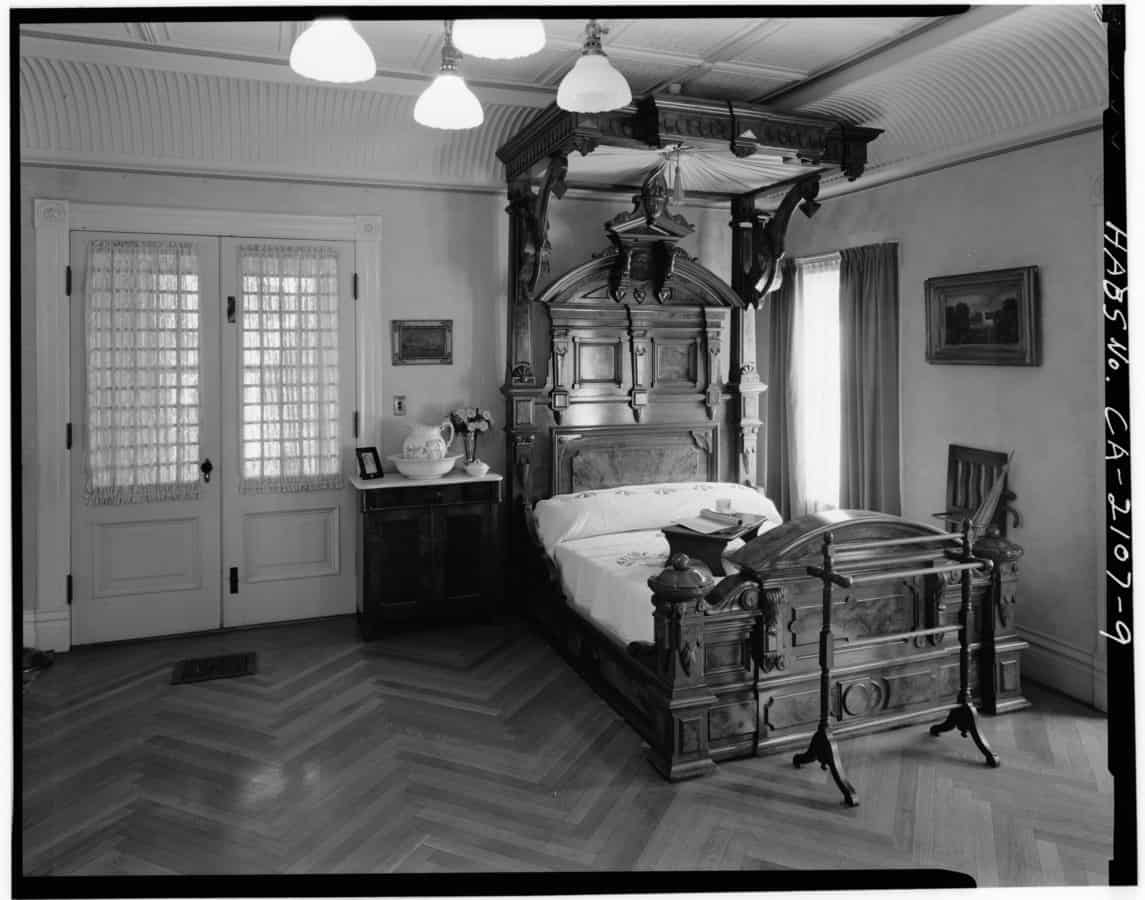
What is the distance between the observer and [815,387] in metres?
5.61

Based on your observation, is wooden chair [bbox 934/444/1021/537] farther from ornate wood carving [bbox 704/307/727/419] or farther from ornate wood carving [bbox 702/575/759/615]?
ornate wood carving [bbox 704/307/727/419]

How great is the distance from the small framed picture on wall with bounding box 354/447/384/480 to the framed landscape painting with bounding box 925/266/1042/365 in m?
3.12

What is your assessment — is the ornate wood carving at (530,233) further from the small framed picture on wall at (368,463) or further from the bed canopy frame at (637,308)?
the small framed picture on wall at (368,463)

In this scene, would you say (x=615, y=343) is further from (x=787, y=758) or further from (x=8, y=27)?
(x=8, y=27)

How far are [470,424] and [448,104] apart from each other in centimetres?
254

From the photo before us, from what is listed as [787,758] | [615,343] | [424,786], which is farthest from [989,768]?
[615,343]

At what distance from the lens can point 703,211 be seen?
5.64 metres

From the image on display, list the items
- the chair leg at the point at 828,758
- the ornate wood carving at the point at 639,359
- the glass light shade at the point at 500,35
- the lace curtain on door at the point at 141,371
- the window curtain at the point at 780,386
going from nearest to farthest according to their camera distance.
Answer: the glass light shade at the point at 500,35, the chair leg at the point at 828,758, the lace curtain on door at the point at 141,371, the ornate wood carving at the point at 639,359, the window curtain at the point at 780,386

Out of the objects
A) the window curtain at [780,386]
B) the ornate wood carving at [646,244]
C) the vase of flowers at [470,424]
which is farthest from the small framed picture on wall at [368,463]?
the window curtain at [780,386]

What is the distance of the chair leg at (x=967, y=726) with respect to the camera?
10.7 ft

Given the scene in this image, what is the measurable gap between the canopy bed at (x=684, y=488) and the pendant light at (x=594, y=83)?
1.20m

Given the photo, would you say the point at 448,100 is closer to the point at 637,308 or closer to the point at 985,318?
the point at 637,308

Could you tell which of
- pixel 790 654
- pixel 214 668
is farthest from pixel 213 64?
pixel 790 654

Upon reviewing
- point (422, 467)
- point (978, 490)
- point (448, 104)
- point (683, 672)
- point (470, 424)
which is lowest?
point (683, 672)
